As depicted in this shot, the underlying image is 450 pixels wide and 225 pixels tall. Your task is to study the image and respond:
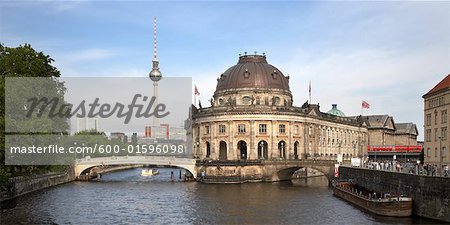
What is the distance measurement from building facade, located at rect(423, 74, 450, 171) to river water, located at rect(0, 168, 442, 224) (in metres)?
16.7

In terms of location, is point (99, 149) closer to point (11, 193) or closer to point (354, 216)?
point (11, 193)

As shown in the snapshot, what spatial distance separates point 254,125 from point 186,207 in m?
53.1

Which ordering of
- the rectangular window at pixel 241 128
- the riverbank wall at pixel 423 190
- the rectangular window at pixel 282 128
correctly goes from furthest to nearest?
the rectangular window at pixel 282 128
the rectangular window at pixel 241 128
the riverbank wall at pixel 423 190

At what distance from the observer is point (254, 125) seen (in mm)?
114938

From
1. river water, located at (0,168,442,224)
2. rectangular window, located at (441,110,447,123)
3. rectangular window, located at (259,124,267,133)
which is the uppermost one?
rectangular window, located at (441,110,447,123)

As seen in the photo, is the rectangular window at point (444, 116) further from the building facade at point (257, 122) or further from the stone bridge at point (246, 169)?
the building facade at point (257, 122)

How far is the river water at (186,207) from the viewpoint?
52656 millimetres

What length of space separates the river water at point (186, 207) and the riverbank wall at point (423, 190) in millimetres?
1363

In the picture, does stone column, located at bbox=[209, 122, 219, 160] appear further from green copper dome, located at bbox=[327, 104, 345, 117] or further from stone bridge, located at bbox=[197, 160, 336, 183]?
green copper dome, located at bbox=[327, 104, 345, 117]

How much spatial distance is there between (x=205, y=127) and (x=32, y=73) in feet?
177

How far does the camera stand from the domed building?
11469cm

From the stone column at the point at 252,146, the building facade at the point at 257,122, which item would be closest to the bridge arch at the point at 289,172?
the building facade at the point at 257,122

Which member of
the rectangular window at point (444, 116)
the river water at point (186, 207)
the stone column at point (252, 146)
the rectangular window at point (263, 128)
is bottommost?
the river water at point (186, 207)

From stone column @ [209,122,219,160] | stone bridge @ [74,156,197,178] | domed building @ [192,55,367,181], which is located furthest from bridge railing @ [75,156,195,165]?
stone column @ [209,122,219,160]
